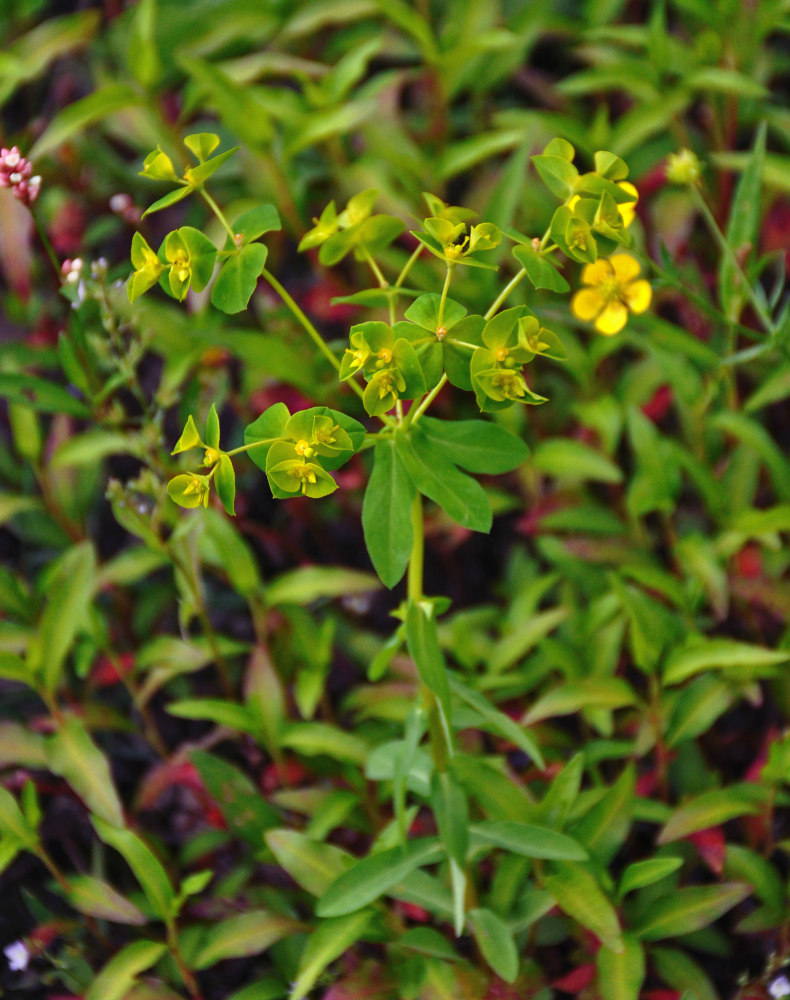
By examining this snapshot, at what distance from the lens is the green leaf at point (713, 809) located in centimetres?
129

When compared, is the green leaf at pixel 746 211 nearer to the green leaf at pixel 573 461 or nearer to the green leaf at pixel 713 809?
the green leaf at pixel 573 461

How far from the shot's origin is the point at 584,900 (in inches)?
46.8

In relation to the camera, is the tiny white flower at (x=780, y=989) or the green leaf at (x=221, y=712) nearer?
the tiny white flower at (x=780, y=989)

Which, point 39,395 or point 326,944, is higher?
point 39,395

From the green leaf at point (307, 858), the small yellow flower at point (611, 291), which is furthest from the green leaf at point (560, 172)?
the green leaf at point (307, 858)

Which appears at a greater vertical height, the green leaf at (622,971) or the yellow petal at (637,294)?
the yellow petal at (637,294)

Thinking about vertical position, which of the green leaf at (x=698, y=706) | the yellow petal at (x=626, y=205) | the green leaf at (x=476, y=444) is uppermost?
the yellow petal at (x=626, y=205)

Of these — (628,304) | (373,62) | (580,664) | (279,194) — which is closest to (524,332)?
(628,304)

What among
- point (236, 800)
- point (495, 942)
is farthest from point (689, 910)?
point (236, 800)

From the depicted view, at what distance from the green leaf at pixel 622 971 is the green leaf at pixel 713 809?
0.49 feet

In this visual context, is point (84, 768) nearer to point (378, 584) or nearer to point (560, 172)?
point (378, 584)

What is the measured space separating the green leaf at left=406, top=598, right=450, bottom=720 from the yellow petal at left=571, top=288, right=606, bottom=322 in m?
0.45

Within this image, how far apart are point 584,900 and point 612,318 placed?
710 millimetres

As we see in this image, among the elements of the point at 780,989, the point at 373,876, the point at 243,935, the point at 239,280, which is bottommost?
the point at 780,989
